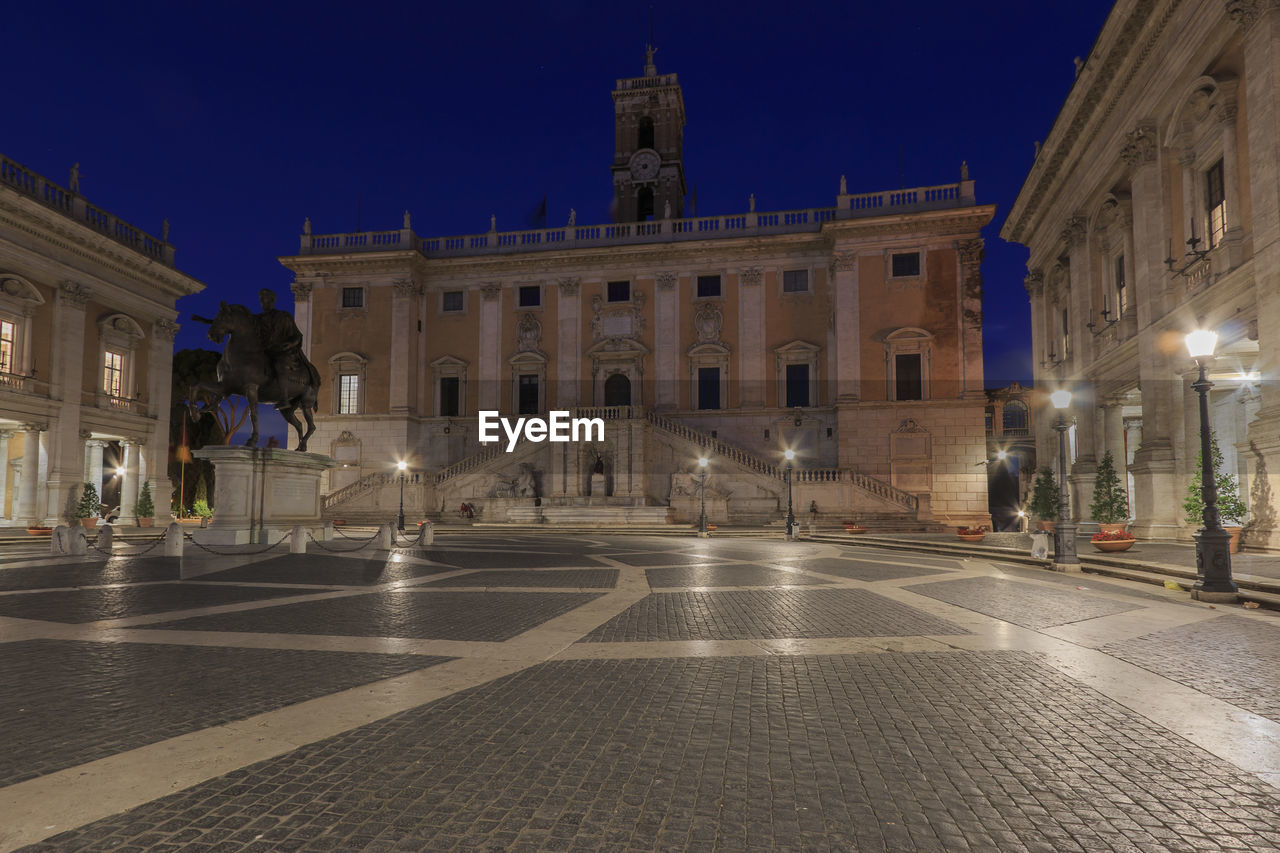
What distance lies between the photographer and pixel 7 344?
88.1 feet

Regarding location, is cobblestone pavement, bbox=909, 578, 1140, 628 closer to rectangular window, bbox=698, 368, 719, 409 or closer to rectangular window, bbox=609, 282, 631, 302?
rectangular window, bbox=698, 368, 719, 409

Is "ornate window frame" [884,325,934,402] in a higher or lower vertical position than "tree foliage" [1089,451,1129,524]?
higher

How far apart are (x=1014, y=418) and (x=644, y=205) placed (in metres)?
34.3

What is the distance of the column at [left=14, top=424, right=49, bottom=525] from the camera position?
27.1 meters

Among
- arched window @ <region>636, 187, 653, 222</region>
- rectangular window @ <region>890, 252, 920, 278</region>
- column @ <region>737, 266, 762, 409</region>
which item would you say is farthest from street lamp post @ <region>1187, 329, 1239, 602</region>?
arched window @ <region>636, 187, 653, 222</region>

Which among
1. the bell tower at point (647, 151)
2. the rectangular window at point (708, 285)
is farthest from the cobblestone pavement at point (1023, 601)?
the bell tower at point (647, 151)

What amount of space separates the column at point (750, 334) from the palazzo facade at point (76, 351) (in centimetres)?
2864

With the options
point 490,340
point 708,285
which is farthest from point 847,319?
point 490,340

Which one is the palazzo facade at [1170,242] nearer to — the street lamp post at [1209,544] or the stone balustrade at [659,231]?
the street lamp post at [1209,544]

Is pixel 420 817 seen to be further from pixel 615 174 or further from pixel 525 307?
pixel 615 174

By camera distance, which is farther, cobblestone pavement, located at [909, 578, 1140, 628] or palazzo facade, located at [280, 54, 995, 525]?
palazzo facade, located at [280, 54, 995, 525]

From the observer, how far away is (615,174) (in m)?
49.7

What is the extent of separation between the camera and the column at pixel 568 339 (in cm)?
4159

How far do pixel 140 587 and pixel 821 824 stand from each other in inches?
450
